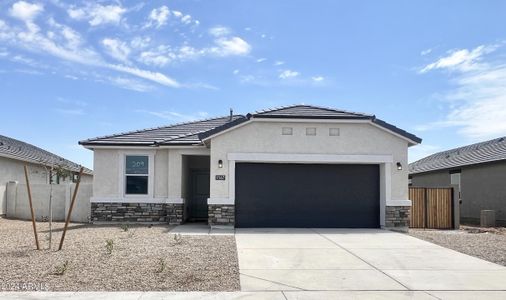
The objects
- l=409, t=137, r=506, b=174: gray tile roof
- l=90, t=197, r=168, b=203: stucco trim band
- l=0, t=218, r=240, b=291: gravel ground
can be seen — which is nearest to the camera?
l=0, t=218, r=240, b=291: gravel ground

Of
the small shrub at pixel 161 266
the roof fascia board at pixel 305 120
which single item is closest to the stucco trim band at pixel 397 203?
the roof fascia board at pixel 305 120

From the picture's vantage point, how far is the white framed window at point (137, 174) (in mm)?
18297

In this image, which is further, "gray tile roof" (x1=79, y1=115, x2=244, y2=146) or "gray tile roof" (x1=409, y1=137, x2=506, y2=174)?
"gray tile roof" (x1=409, y1=137, x2=506, y2=174)

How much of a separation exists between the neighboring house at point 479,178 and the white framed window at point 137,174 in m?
12.8

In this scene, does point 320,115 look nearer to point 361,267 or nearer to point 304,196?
point 304,196

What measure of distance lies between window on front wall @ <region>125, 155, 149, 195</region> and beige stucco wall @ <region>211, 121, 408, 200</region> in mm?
3347

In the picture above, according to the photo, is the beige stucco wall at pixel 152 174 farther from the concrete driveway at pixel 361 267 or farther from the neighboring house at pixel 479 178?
the neighboring house at pixel 479 178

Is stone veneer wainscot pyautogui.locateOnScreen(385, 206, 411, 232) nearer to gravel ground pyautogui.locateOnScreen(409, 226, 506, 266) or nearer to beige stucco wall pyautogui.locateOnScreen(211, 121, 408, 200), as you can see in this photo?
beige stucco wall pyautogui.locateOnScreen(211, 121, 408, 200)

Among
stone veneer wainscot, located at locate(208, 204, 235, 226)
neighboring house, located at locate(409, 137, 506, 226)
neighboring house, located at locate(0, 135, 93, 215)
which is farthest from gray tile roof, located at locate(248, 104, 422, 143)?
neighboring house, located at locate(0, 135, 93, 215)

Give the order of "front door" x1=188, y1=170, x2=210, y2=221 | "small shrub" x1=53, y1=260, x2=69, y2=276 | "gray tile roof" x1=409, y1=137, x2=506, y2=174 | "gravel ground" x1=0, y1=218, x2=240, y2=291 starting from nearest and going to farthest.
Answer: "gravel ground" x1=0, y1=218, x2=240, y2=291 < "small shrub" x1=53, y1=260, x2=69, y2=276 < "front door" x1=188, y1=170, x2=210, y2=221 < "gray tile roof" x1=409, y1=137, x2=506, y2=174

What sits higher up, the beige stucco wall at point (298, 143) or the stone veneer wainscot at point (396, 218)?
the beige stucco wall at point (298, 143)

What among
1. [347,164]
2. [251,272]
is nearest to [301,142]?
[347,164]

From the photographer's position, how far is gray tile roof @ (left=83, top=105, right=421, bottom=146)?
16.1 m

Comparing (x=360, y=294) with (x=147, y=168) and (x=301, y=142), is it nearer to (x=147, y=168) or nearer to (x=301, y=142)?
(x=301, y=142)
